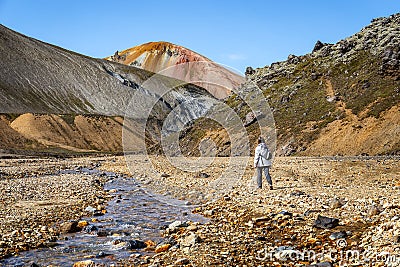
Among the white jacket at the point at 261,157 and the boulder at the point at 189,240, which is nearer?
the boulder at the point at 189,240

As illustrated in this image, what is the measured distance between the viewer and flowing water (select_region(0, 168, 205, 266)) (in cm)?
1169

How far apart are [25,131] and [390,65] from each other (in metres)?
100

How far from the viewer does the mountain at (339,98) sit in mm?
46469

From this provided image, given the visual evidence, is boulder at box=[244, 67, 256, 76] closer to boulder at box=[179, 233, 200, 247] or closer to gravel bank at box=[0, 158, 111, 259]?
gravel bank at box=[0, 158, 111, 259]

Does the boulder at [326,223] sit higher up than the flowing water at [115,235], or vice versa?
the boulder at [326,223]

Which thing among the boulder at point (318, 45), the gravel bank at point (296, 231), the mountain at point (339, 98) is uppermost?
the boulder at point (318, 45)

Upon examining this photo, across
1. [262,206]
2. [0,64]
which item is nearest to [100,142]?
[0,64]

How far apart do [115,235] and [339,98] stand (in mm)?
50224

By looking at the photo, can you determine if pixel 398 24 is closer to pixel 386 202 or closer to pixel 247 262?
pixel 386 202

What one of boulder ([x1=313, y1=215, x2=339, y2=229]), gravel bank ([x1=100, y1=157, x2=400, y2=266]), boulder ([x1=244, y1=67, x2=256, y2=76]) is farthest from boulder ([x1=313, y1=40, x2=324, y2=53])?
boulder ([x1=313, y1=215, x2=339, y2=229])

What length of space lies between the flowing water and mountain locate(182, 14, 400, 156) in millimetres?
29648

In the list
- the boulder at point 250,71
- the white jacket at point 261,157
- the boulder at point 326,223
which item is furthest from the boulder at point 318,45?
the boulder at point 326,223

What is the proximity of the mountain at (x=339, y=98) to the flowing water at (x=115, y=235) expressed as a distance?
97.3 feet

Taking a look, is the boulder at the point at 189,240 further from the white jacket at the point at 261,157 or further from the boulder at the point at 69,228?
the white jacket at the point at 261,157
